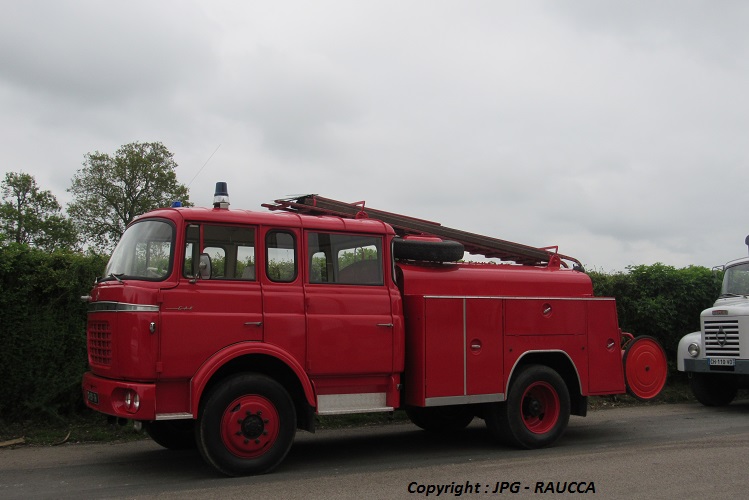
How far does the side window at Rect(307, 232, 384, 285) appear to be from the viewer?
8.00 meters

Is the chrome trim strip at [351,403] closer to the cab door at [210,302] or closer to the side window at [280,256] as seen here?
the cab door at [210,302]

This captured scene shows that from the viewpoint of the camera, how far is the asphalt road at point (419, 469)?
6629mm

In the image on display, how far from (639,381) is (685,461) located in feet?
7.10

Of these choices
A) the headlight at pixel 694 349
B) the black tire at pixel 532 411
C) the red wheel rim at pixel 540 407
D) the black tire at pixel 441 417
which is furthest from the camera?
the headlight at pixel 694 349

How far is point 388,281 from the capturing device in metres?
8.37

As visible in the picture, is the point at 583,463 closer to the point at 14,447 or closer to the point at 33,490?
the point at 33,490

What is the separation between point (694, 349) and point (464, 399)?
651 centimetres

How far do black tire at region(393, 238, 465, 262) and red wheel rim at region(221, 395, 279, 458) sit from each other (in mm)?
2445

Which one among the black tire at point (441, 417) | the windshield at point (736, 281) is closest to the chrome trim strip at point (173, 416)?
the black tire at point (441, 417)

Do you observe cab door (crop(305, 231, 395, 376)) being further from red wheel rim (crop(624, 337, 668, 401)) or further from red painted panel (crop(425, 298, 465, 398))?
red wheel rim (crop(624, 337, 668, 401))

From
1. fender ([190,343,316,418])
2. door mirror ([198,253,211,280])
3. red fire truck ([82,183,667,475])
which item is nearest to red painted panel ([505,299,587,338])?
red fire truck ([82,183,667,475])

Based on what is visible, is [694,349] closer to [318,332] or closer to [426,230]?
[426,230]

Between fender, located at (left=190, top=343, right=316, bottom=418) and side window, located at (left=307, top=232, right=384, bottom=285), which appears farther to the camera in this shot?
side window, located at (left=307, top=232, right=384, bottom=285)

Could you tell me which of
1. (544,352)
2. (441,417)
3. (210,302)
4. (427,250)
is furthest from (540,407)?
(210,302)
